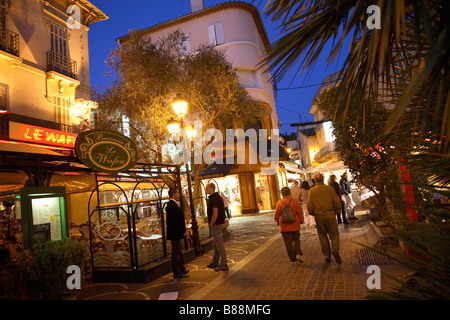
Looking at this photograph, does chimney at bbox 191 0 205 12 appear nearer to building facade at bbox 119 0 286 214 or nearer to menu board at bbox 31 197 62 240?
building facade at bbox 119 0 286 214

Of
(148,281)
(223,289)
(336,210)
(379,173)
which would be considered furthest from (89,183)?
(379,173)

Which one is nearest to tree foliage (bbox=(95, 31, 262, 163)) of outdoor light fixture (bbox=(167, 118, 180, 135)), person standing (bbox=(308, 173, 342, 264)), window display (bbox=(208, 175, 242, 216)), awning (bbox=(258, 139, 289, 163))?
outdoor light fixture (bbox=(167, 118, 180, 135))

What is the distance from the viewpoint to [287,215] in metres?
6.18

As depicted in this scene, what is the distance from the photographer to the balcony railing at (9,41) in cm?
1225

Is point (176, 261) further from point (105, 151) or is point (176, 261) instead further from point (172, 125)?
point (172, 125)

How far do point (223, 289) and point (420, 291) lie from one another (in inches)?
164

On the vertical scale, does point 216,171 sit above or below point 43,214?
above

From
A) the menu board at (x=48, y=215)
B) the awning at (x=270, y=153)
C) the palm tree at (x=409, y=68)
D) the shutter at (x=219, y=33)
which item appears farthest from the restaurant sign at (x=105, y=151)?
the shutter at (x=219, y=33)

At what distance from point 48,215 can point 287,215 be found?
533 cm

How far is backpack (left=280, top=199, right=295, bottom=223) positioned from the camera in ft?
20.2

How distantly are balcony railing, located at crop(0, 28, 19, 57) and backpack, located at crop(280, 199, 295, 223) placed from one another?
43.8 feet

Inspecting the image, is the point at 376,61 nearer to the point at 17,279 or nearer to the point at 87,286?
the point at 17,279

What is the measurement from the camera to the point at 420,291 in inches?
54.2

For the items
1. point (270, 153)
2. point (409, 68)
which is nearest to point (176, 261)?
point (409, 68)
